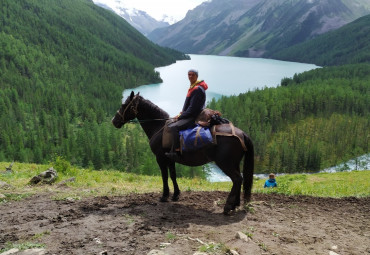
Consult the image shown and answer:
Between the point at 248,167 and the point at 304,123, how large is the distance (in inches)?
4211

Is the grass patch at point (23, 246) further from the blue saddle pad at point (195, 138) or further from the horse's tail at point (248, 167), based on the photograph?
the horse's tail at point (248, 167)

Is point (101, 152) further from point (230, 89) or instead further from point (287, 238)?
point (230, 89)

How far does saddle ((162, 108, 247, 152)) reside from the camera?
36.3ft

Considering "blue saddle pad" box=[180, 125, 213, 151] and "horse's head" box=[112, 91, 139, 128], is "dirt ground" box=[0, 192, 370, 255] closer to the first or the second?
"blue saddle pad" box=[180, 125, 213, 151]

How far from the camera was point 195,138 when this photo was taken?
11125mm

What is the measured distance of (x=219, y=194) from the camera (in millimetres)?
14031

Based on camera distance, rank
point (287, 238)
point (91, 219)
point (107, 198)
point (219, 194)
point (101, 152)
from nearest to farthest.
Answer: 1. point (287, 238)
2. point (91, 219)
3. point (107, 198)
4. point (219, 194)
5. point (101, 152)

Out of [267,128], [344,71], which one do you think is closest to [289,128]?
[267,128]

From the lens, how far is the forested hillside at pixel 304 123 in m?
85.5

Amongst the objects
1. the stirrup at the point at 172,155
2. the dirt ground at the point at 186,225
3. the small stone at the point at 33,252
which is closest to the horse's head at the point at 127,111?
the stirrup at the point at 172,155

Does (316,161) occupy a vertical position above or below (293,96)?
below

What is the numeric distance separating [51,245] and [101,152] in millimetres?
78328

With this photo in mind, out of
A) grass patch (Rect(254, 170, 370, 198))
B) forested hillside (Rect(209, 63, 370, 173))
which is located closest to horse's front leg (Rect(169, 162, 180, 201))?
grass patch (Rect(254, 170, 370, 198))

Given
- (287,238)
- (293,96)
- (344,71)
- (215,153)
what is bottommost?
(287,238)
